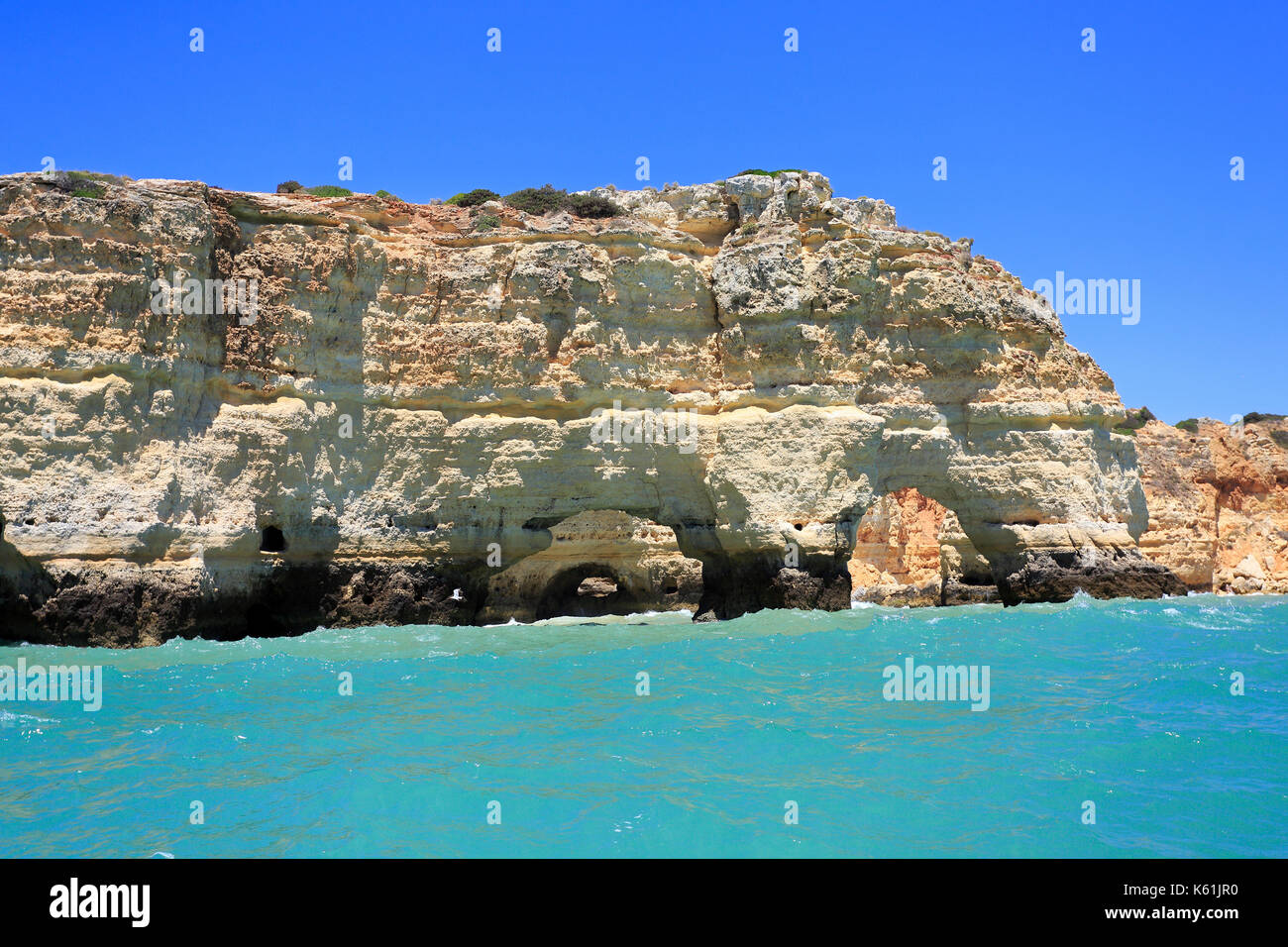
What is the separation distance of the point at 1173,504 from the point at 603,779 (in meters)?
35.5

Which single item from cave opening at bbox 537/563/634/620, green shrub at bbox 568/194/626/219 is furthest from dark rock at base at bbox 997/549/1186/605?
green shrub at bbox 568/194/626/219

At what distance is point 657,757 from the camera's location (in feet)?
33.5

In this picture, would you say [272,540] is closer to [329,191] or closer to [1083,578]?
[329,191]

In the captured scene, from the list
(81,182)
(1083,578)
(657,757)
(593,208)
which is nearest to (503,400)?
(593,208)

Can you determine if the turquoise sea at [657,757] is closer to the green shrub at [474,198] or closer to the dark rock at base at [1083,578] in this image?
the dark rock at base at [1083,578]

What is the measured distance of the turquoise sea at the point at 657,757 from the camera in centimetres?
802

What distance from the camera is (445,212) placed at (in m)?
25.5

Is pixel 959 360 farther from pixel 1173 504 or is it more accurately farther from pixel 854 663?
pixel 1173 504

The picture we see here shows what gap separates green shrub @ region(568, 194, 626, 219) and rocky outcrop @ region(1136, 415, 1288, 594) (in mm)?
24498

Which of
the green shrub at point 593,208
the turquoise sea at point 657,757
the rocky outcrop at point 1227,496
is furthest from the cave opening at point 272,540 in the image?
the rocky outcrop at point 1227,496

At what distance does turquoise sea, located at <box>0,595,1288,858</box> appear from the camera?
26.3ft

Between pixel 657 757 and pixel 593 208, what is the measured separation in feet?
62.2

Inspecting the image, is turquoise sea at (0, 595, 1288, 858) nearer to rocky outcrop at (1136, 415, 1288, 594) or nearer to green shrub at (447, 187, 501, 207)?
green shrub at (447, 187, 501, 207)
